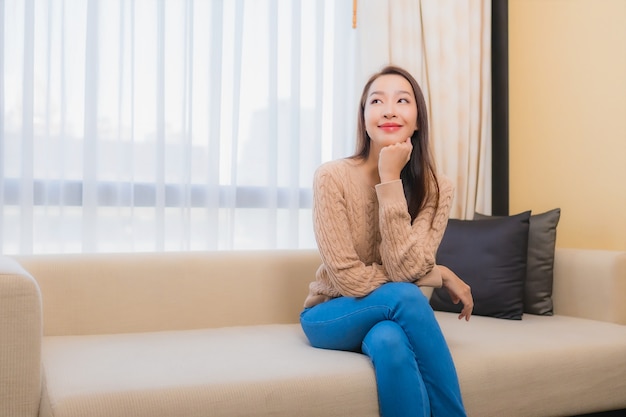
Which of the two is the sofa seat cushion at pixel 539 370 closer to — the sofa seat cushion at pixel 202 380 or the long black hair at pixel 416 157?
the sofa seat cushion at pixel 202 380

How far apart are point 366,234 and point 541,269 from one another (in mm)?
808

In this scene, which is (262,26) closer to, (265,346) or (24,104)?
(24,104)

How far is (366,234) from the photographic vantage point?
83.4 inches

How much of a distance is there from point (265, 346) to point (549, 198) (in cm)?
160

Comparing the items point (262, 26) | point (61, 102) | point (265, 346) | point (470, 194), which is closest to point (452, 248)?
point (470, 194)

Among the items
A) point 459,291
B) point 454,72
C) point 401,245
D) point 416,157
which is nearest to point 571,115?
point 454,72

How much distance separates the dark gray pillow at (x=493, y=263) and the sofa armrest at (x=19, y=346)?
150 centimetres

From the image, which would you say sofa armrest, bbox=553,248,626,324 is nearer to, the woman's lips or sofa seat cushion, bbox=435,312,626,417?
sofa seat cushion, bbox=435,312,626,417

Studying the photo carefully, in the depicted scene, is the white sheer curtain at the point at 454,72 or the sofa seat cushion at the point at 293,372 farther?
the white sheer curtain at the point at 454,72

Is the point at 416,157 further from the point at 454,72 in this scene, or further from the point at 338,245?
the point at 454,72

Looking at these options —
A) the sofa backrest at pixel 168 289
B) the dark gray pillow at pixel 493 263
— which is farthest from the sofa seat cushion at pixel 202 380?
the dark gray pillow at pixel 493 263

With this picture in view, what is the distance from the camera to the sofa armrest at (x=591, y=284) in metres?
2.38

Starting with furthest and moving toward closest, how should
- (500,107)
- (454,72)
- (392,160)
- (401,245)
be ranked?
(500,107) < (454,72) < (392,160) < (401,245)

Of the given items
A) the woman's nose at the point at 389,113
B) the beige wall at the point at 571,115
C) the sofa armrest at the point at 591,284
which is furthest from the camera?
the beige wall at the point at 571,115
